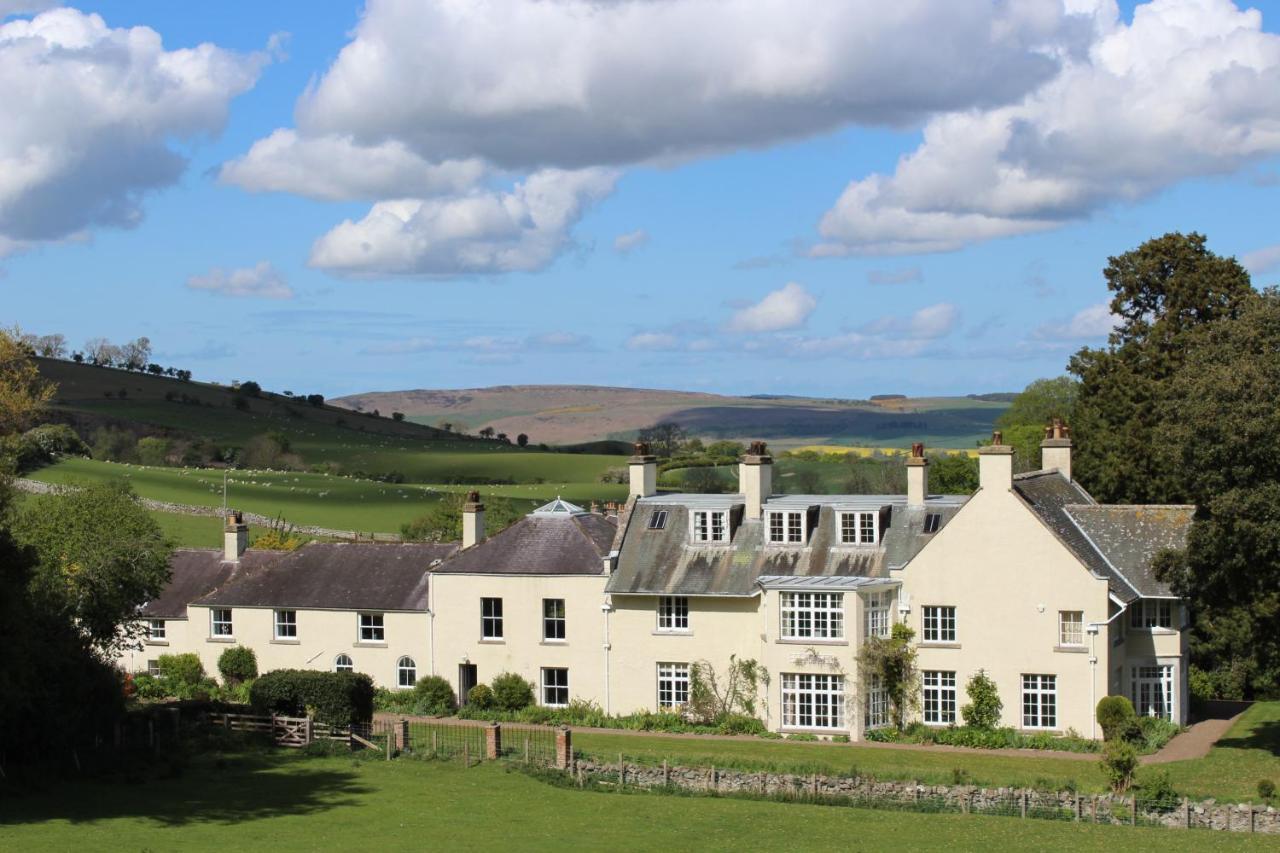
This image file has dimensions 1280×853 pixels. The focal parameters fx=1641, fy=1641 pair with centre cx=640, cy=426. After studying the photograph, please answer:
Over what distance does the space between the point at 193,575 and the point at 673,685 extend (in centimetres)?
2017

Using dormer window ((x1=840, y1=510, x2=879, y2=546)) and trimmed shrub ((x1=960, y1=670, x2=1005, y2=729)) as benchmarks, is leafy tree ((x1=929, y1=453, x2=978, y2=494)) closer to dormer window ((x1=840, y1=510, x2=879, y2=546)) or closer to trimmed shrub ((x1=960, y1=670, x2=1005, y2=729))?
dormer window ((x1=840, y1=510, x2=879, y2=546))

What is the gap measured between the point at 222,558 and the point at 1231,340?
37840 mm

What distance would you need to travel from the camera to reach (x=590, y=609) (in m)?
55.5

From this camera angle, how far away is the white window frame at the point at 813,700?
5119cm

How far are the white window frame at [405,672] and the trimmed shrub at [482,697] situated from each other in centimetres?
292

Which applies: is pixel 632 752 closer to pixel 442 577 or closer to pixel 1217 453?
pixel 442 577

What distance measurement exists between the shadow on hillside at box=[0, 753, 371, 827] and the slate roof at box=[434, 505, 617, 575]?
491 inches

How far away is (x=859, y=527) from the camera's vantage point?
54.1 m

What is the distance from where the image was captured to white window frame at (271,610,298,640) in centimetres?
5919

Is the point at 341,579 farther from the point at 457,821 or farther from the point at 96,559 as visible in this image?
the point at 457,821

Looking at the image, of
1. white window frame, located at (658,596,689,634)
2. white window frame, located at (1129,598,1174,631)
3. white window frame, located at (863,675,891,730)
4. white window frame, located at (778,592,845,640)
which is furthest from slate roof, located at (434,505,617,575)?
white window frame, located at (1129,598,1174,631)

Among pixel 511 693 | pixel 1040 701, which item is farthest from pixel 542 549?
pixel 1040 701

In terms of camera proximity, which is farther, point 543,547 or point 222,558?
point 222,558

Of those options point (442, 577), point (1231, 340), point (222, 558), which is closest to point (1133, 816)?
point (1231, 340)
